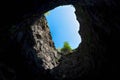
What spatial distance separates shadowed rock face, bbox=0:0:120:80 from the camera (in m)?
7.47

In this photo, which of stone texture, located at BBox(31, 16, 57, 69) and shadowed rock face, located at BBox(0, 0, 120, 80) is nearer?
shadowed rock face, located at BBox(0, 0, 120, 80)

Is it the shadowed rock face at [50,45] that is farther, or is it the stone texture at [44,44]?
the stone texture at [44,44]

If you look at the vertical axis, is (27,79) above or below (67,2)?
below

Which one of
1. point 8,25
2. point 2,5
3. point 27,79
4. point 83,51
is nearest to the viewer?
point 2,5

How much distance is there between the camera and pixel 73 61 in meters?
10.1

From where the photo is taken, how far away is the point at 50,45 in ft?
33.9

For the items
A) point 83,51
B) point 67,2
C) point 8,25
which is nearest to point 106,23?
point 67,2

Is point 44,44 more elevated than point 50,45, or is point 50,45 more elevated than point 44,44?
point 50,45

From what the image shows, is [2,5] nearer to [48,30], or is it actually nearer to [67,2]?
[67,2]

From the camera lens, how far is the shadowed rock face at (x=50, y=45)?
7.47m

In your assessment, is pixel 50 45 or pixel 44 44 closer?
pixel 44 44

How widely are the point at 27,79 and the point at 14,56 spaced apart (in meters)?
0.97

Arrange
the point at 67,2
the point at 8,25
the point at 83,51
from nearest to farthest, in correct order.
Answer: the point at 8,25 < the point at 67,2 < the point at 83,51

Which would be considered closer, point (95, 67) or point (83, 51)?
point (95, 67)
